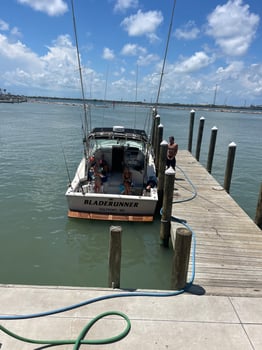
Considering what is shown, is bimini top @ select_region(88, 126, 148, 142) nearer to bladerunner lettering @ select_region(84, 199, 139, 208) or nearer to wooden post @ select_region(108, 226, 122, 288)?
bladerunner lettering @ select_region(84, 199, 139, 208)

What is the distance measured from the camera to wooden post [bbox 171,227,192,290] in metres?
4.57

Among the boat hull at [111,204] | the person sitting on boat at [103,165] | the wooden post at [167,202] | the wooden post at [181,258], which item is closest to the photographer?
the wooden post at [181,258]

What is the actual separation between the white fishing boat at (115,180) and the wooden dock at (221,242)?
1.09m

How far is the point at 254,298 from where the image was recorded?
4.52m

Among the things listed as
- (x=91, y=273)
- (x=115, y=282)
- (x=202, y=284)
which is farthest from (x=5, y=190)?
(x=202, y=284)

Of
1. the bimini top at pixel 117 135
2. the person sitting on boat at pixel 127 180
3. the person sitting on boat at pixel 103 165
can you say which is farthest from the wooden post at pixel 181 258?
the person sitting on boat at pixel 103 165

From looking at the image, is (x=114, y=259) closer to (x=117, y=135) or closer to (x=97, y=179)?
(x=97, y=179)

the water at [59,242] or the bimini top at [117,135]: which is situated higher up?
the bimini top at [117,135]

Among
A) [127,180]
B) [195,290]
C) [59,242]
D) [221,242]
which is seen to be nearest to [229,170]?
[127,180]

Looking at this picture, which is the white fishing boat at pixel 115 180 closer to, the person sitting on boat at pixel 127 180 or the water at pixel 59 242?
the person sitting on boat at pixel 127 180

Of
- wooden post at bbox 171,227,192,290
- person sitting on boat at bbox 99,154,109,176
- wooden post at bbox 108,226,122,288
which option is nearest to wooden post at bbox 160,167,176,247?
wooden post at bbox 171,227,192,290

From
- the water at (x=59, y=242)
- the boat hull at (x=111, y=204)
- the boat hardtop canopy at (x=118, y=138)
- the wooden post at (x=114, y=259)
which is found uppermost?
the boat hardtop canopy at (x=118, y=138)

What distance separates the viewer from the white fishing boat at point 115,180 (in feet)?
27.6

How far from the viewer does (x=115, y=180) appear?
10492 millimetres
